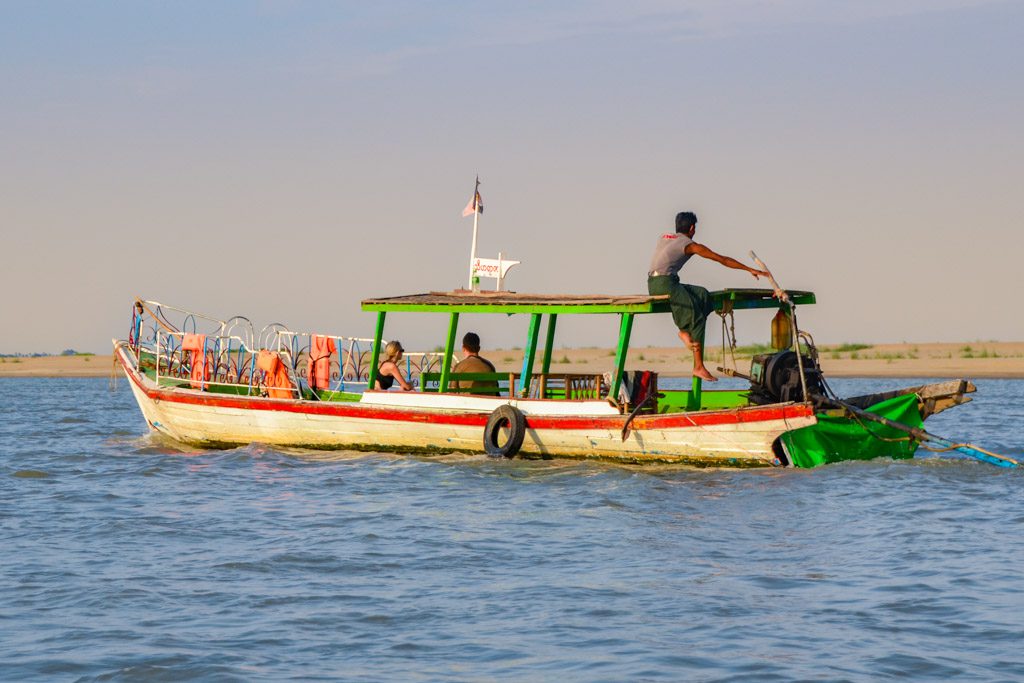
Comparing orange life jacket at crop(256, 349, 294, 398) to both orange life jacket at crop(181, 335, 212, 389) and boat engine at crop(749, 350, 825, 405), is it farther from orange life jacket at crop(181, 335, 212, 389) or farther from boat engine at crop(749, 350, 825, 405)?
boat engine at crop(749, 350, 825, 405)

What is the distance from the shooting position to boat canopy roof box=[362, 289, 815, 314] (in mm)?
15852

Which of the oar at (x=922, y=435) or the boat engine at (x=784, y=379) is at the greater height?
the boat engine at (x=784, y=379)

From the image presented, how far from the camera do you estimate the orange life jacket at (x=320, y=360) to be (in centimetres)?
1909

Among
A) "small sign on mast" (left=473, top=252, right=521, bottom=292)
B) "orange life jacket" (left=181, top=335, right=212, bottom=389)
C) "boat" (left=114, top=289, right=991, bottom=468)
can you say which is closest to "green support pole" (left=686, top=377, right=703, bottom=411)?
"boat" (left=114, top=289, right=991, bottom=468)

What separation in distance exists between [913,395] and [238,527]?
8328 millimetres

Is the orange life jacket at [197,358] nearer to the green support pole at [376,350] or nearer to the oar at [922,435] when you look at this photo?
the green support pole at [376,350]

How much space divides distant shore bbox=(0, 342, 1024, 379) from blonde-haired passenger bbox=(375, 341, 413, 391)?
25463 mm

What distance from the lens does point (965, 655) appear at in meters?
7.55

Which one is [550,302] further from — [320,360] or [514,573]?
[514,573]

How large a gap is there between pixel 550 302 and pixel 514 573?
7.11 m

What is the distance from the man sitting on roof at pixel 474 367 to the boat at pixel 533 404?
0.20ft

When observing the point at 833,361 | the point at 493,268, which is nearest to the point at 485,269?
the point at 493,268

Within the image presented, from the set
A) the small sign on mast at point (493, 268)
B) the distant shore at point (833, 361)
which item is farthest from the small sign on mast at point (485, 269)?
the distant shore at point (833, 361)

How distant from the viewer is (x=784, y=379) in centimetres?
1538
